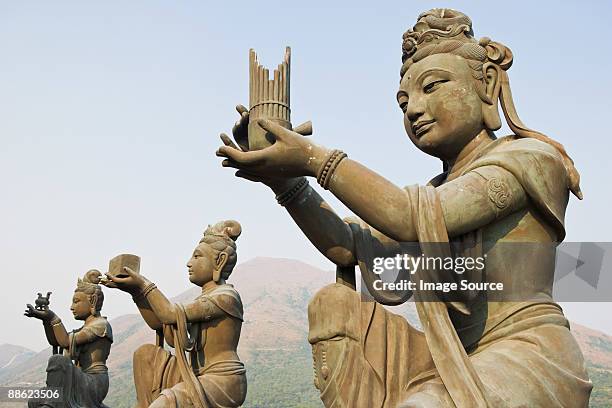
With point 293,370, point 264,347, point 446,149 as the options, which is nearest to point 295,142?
point 446,149

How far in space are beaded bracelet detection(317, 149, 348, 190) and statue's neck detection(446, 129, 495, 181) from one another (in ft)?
2.54

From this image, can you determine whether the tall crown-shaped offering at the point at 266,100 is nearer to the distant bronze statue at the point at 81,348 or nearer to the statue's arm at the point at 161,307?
the statue's arm at the point at 161,307

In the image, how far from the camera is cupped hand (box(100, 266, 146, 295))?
684 cm

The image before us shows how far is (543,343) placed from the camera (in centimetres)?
314

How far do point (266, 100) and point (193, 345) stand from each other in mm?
4490

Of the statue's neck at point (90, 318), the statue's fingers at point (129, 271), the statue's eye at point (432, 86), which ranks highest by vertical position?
the statue's eye at point (432, 86)

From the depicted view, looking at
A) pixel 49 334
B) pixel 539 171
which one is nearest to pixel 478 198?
pixel 539 171

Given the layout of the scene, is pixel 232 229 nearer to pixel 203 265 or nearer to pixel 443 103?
pixel 203 265

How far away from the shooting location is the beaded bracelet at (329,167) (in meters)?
3.21

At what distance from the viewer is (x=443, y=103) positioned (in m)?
3.60

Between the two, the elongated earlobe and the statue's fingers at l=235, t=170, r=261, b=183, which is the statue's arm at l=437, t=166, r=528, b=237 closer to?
the statue's fingers at l=235, t=170, r=261, b=183

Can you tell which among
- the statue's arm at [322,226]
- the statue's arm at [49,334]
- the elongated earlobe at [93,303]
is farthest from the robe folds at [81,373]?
the statue's arm at [322,226]

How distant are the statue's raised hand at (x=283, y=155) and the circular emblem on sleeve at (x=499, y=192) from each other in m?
0.74

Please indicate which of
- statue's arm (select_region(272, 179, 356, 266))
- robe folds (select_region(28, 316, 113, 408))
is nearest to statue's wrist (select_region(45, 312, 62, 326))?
robe folds (select_region(28, 316, 113, 408))
